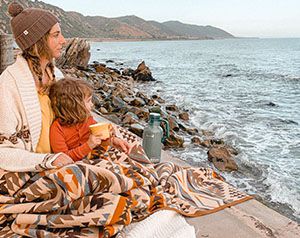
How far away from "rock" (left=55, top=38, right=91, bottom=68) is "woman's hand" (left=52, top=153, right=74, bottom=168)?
20207mm

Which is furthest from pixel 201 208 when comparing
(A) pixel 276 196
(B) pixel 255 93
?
(B) pixel 255 93

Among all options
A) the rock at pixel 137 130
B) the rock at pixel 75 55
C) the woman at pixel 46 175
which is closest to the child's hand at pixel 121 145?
the woman at pixel 46 175

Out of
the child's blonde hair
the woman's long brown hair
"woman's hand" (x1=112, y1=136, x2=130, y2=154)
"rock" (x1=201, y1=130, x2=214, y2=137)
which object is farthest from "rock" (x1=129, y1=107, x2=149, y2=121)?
the woman's long brown hair

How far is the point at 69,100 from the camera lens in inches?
105

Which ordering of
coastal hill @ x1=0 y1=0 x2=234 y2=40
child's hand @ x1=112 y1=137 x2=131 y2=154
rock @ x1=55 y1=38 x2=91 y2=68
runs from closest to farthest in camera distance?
child's hand @ x1=112 y1=137 x2=131 y2=154, rock @ x1=55 y1=38 x2=91 y2=68, coastal hill @ x1=0 y1=0 x2=234 y2=40

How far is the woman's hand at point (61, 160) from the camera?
2.39 m

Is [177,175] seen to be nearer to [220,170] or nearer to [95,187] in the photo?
[95,187]

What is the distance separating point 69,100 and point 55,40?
1.49 ft

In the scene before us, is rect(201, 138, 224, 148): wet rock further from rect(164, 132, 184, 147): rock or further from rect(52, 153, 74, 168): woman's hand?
rect(52, 153, 74, 168): woman's hand

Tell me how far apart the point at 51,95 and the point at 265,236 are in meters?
1.98

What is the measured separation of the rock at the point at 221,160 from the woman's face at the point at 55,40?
13.3ft

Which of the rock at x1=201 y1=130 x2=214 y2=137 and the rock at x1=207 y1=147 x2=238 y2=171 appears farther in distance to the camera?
the rock at x1=201 y1=130 x2=214 y2=137

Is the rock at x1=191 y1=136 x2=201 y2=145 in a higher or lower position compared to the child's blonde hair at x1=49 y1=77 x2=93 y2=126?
lower

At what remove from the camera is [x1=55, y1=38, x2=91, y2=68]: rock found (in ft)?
73.1
